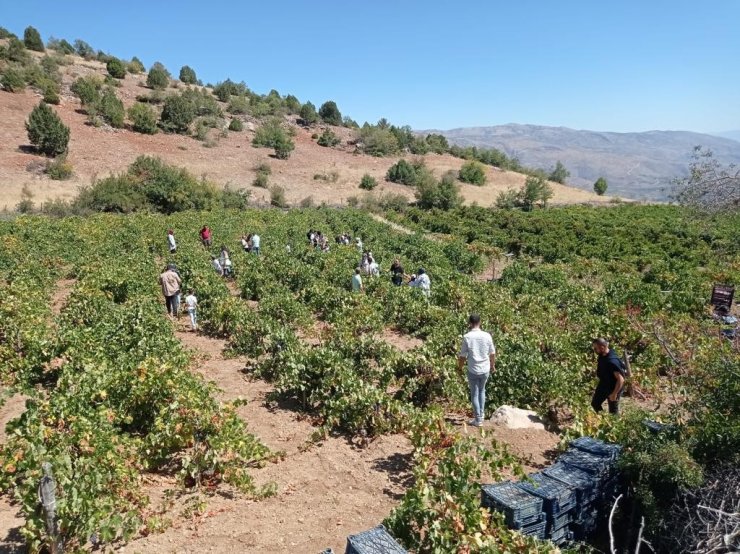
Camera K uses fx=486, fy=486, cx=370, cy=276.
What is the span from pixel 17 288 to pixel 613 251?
87.6 ft

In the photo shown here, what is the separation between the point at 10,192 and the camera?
118 ft

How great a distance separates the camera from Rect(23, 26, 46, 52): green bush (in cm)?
6562

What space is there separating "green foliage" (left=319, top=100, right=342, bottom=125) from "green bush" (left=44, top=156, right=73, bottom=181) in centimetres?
4336

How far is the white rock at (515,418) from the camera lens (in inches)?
294

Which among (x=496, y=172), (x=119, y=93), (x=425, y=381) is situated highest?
(x=119, y=93)

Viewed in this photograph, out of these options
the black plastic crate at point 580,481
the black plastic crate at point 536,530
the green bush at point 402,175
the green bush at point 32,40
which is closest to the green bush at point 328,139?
the green bush at point 402,175

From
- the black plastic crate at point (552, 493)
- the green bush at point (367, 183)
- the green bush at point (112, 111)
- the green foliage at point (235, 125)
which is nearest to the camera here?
the black plastic crate at point (552, 493)

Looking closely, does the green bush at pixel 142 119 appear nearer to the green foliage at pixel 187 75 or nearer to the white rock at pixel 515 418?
the green foliage at pixel 187 75

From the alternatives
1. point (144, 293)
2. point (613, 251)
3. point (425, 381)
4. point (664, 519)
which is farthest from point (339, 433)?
point (613, 251)

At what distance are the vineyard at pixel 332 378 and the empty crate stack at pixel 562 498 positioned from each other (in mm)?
216

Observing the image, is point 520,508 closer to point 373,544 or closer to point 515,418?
point 373,544

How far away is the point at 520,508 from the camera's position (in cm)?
455

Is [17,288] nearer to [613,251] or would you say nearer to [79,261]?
[79,261]

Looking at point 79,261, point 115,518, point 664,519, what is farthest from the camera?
point 79,261
